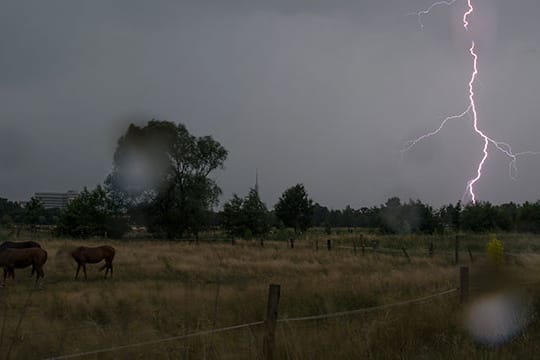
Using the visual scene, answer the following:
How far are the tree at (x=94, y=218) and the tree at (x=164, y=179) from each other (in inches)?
42.5

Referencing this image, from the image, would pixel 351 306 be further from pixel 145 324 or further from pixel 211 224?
pixel 211 224

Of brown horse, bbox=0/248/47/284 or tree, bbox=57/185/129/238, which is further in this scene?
tree, bbox=57/185/129/238

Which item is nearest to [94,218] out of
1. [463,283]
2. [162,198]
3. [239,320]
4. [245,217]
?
[162,198]

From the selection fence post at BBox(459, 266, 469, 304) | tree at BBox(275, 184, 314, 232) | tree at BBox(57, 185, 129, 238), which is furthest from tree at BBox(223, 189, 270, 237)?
fence post at BBox(459, 266, 469, 304)

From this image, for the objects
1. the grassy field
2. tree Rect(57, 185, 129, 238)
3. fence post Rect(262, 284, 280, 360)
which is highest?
tree Rect(57, 185, 129, 238)

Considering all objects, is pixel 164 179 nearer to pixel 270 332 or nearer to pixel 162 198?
pixel 162 198

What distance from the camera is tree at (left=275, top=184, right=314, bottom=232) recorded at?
232 feet

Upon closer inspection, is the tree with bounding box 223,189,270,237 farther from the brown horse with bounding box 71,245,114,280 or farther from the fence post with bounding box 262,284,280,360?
the fence post with bounding box 262,284,280,360

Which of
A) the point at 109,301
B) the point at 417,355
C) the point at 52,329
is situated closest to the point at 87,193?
the point at 109,301

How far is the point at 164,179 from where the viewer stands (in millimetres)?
49938

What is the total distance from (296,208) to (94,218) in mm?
28591

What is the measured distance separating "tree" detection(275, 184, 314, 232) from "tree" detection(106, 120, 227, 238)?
20.2m

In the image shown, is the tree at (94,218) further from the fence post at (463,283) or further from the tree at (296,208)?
the fence post at (463,283)

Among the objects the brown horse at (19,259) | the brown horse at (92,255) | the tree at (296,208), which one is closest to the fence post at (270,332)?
the brown horse at (19,259)
